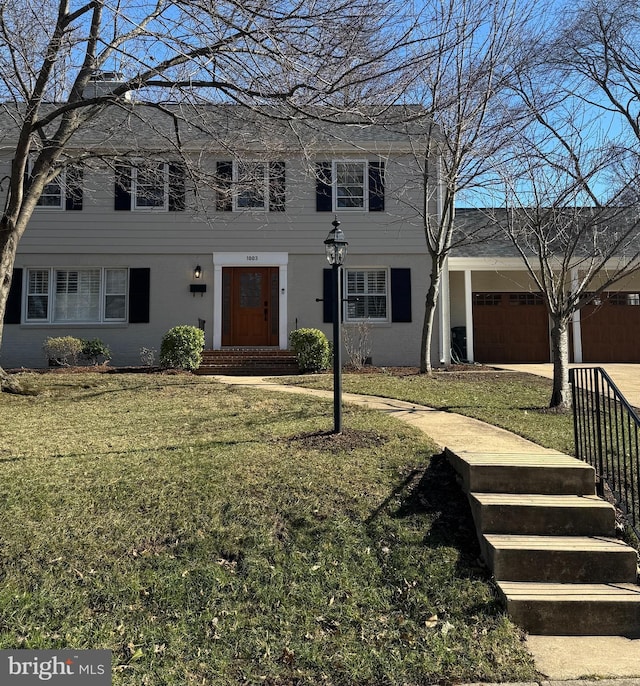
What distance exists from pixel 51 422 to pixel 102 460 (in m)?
2.02

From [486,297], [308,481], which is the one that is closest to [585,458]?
[308,481]

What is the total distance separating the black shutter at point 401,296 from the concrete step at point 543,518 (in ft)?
29.3

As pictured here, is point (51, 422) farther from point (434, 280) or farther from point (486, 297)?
point (486, 297)

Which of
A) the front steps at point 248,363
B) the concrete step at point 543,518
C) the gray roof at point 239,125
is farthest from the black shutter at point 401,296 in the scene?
the concrete step at point 543,518

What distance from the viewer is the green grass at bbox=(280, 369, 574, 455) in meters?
5.95

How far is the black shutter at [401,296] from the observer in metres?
12.3

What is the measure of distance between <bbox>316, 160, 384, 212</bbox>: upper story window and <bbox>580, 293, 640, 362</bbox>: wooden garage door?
688 cm

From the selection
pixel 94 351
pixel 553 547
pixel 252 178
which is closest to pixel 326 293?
pixel 252 178

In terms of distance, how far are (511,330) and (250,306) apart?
24.4 ft

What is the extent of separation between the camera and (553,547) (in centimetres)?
332

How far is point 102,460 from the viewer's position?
462 cm

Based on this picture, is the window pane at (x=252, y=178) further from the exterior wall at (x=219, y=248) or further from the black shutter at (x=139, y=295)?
the black shutter at (x=139, y=295)

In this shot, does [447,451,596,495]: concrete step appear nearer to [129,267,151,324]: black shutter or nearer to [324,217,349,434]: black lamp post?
[324,217,349,434]: black lamp post

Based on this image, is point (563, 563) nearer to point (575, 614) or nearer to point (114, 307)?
point (575, 614)
